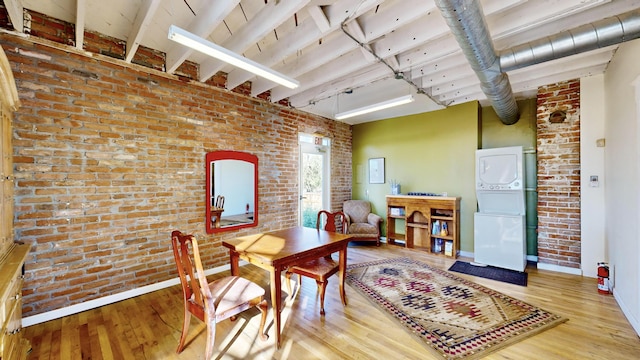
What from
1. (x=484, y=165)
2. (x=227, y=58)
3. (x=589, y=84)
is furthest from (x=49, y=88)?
(x=589, y=84)

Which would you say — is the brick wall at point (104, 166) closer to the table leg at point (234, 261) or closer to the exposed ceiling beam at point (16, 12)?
the exposed ceiling beam at point (16, 12)

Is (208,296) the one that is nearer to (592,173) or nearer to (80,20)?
(80,20)

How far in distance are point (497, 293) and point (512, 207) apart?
5.30 ft

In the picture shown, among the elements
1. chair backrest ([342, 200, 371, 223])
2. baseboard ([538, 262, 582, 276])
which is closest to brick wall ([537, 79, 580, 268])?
baseboard ([538, 262, 582, 276])

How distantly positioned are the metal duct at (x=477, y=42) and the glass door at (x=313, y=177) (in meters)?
3.22

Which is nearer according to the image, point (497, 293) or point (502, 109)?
point (497, 293)

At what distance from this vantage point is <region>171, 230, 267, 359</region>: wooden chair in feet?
6.26

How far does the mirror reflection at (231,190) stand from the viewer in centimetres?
377

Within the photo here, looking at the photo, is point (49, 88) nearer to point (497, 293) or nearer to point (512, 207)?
point (497, 293)

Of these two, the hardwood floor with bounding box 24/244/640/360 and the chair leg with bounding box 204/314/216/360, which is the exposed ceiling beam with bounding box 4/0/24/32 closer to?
the hardwood floor with bounding box 24/244/640/360

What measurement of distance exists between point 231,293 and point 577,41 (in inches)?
143

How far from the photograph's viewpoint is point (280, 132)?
478cm

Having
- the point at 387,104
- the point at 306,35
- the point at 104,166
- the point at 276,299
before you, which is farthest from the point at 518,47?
the point at 104,166

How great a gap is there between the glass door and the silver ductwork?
10.9 feet
